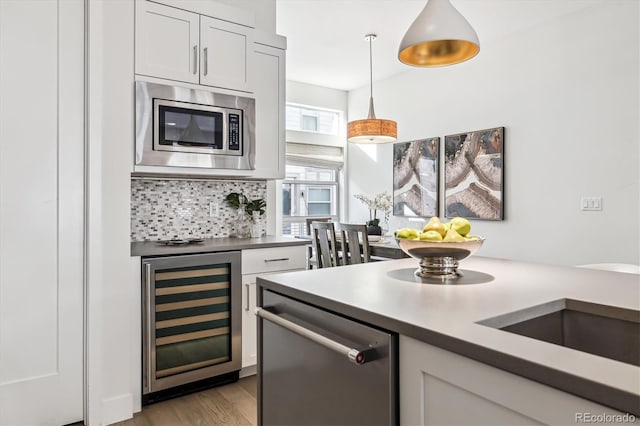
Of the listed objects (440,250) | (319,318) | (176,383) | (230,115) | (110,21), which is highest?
(110,21)

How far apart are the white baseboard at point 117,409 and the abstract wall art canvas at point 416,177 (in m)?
3.79

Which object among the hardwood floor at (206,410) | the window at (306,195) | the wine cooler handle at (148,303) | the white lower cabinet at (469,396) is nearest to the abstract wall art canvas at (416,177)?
the window at (306,195)

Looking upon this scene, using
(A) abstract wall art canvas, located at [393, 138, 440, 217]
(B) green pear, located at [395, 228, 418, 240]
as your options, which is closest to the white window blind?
(A) abstract wall art canvas, located at [393, 138, 440, 217]

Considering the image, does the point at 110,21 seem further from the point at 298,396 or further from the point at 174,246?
the point at 298,396

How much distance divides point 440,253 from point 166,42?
2.20 m

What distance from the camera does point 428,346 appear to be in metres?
0.88

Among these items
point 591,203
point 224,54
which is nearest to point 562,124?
point 591,203

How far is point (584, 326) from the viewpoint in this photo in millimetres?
1095

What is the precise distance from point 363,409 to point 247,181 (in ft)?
8.40

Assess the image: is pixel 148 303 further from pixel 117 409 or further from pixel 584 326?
pixel 584 326

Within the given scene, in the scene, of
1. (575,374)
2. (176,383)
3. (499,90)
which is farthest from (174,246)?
(499,90)

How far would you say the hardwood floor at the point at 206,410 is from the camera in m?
2.26

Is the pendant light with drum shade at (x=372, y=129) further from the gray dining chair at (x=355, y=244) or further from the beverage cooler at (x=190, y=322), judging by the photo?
the beverage cooler at (x=190, y=322)

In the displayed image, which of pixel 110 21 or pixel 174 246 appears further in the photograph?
pixel 174 246
